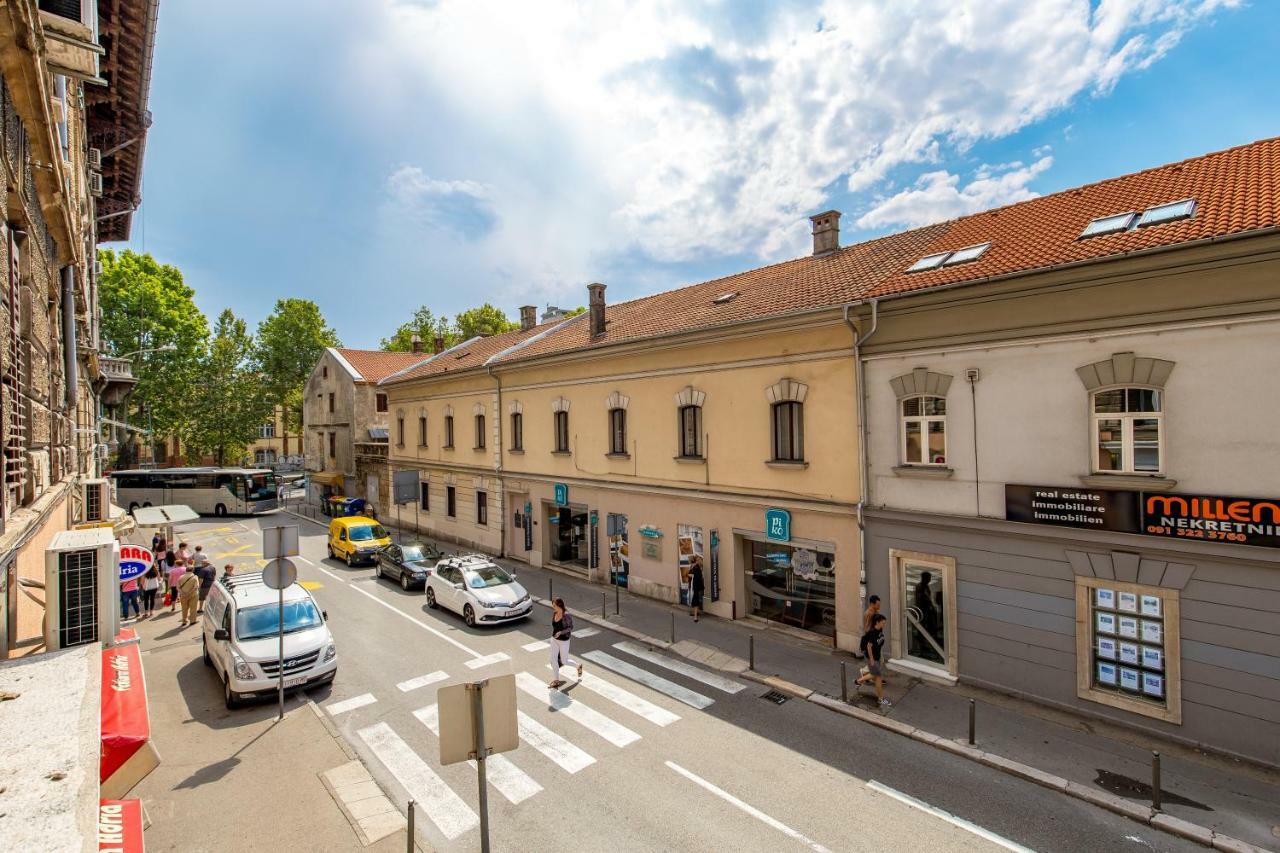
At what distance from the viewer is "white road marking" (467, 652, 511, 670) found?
13.1 meters

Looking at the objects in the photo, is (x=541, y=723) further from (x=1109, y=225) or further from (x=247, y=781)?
(x=1109, y=225)

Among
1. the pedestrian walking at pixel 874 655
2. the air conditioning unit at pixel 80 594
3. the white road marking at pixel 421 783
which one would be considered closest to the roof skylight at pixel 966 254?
the pedestrian walking at pixel 874 655

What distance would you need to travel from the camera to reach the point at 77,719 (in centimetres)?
435

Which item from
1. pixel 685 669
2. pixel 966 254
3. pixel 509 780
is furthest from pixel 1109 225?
pixel 509 780

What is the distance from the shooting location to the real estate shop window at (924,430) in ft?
39.6

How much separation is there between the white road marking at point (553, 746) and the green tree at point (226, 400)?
153 feet

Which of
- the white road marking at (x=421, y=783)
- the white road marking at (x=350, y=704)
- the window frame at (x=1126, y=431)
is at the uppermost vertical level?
the window frame at (x=1126, y=431)

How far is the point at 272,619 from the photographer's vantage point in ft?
39.1

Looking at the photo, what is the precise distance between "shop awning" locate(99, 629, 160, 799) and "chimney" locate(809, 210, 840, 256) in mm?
18646

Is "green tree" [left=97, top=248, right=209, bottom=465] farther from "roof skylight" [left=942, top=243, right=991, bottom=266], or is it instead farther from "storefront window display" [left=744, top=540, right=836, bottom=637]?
"roof skylight" [left=942, top=243, right=991, bottom=266]

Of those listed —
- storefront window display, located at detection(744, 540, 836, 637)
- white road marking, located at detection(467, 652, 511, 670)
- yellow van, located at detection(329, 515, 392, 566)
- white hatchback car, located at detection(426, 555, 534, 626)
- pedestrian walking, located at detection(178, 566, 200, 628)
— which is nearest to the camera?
white road marking, located at detection(467, 652, 511, 670)

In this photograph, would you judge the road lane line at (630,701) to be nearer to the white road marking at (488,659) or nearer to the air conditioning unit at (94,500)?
the white road marking at (488,659)

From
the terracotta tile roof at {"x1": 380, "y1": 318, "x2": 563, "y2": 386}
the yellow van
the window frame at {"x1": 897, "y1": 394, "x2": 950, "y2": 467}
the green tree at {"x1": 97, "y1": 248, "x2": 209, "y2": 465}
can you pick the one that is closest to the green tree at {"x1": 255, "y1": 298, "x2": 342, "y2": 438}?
the green tree at {"x1": 97, "y1": 248, "x2": 209, "y2": 465}

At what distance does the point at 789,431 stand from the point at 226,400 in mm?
51200
